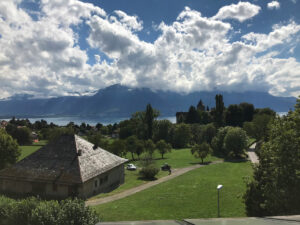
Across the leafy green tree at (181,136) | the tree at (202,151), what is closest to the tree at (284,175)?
the tree at (202,151)

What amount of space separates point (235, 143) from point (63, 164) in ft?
154

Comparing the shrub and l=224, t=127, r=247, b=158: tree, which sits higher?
l=224, t=127, r=247, b=158: tree

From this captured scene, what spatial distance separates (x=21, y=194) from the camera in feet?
92.4

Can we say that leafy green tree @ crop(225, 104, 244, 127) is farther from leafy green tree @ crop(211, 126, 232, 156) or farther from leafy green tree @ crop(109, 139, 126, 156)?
leafy green tree @ crop(109, 139, 126, 156)

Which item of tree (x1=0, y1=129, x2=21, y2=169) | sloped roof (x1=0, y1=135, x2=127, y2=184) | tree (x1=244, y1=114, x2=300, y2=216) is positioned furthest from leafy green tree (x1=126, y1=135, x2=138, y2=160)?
tree (x1=244, y1=114, x2=300, y2=216)

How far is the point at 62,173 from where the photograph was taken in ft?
88.8

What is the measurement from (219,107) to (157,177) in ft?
187

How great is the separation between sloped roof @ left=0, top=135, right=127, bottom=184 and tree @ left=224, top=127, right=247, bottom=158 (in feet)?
126

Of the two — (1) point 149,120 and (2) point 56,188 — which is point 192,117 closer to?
(1) point 149,120

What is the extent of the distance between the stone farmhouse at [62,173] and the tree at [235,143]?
38483 millimetres

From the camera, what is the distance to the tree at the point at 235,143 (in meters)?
58.6

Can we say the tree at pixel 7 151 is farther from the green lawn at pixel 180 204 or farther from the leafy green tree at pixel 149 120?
the leafy green tree at pixel 149 120

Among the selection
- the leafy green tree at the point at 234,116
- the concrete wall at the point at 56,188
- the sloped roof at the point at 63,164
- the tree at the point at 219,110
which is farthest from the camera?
the leafy green tree at the point at 234,116

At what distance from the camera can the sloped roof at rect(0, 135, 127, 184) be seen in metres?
27.0
